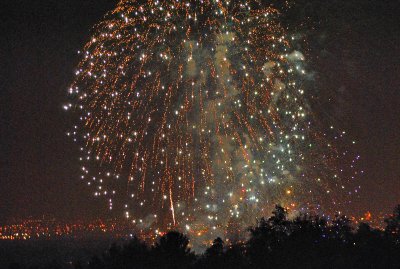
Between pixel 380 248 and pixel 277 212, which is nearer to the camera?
pixel 380 248

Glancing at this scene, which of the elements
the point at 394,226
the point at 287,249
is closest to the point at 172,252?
the point at 287,249

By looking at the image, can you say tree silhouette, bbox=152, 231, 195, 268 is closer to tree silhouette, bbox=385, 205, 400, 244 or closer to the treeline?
the treeline

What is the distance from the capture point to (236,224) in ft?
90.5

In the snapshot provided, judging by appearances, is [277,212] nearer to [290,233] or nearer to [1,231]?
[290,233]

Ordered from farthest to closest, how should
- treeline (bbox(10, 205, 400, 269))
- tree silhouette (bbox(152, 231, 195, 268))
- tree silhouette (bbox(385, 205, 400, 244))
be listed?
tree silhouette (bbox(385, 205, 400, 244)), tree silhouette (bbox(152, 231, 195, 268)), treeline (bbox(10, 205, 400, 269))

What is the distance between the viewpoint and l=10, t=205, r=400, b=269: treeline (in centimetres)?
1447

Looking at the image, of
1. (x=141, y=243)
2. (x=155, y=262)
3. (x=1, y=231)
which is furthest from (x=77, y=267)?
(x=1, y=231)

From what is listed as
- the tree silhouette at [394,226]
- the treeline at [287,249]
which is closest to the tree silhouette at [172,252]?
the treeline at [287,249]

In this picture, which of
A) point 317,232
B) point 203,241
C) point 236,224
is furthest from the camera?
point 203,241

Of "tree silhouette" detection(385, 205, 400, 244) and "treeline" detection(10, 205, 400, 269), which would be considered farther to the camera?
"tree silhouette" detection(385, 205, 400, 244)

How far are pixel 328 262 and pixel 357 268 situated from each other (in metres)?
0.81

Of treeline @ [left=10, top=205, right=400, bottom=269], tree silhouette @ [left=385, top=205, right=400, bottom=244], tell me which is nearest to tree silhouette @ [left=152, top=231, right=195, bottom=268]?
treeline @ [left=10, top=205, right=400, bottom=269]

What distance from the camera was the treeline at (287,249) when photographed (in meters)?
14.5

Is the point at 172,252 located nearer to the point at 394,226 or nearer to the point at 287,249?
the point at 287,249
